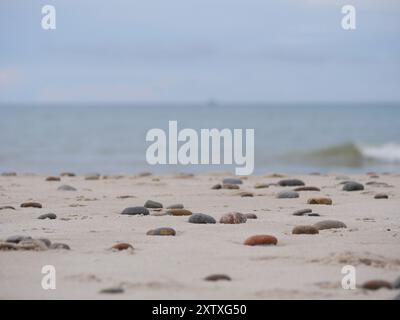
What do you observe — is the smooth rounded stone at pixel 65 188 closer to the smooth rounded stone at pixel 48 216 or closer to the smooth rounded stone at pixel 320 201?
the smooth rounded stone at pixel 48 216

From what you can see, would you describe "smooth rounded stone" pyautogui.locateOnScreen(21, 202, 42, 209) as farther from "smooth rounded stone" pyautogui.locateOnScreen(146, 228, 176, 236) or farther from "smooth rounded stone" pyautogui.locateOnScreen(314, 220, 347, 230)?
"smooth rounded stone" pyautogui.locateOnScreen(314, 220, 347, 230)

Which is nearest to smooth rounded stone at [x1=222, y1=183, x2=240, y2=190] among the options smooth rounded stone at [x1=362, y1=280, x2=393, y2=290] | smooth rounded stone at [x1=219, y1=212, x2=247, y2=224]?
smooth rounded stone at [x1=219, y1=212, x2=247, y2=224]

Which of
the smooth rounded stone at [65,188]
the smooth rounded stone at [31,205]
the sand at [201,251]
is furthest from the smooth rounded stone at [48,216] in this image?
the smooth rounded stone at [65,188]

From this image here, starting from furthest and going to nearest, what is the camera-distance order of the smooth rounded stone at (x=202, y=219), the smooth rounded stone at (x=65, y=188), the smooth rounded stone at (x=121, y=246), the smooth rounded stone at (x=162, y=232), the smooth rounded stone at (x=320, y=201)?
the smooth rounded stone at (x=65, y=188) → the smooth rounded stone at (x=320, y=201) → the smooth rounded stone at (x=202, y=219) → the smooth rounded stone at (x=162, y=232) → the smooth rounded stone at (x=121, y=246)

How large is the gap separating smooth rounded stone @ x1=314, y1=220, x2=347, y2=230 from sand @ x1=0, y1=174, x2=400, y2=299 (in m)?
0.06

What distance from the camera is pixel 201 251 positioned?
4.06 m

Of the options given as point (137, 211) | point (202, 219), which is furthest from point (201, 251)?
point (137, 211)

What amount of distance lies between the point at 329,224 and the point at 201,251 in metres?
1.09

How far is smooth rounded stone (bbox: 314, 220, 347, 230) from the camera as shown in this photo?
15.6 ft

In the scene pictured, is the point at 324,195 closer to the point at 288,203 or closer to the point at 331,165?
the point at 288,203

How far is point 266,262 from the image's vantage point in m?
3.80

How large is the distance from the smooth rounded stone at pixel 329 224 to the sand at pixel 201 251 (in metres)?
0.06

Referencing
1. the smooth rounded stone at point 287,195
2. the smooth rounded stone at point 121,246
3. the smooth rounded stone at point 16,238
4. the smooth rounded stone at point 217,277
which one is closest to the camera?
the smooth rounded stone at point 217,277

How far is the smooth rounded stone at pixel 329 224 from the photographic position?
15.6ft
